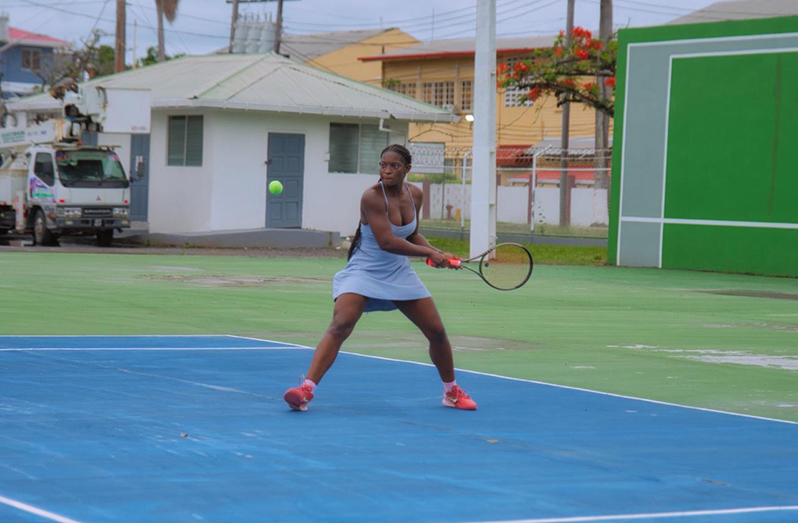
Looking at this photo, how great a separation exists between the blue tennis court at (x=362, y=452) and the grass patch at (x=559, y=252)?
62.2 ft

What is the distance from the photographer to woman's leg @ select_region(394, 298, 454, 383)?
888cm

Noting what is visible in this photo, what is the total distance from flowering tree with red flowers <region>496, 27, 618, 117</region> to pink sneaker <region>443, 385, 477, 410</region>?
1004 inches

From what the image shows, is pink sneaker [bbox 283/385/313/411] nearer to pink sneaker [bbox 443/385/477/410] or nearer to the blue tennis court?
the blue tennis court

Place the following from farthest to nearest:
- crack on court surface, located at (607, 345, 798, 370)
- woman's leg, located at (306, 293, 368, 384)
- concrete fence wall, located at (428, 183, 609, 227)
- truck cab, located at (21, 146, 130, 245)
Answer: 1. concrete fence wall, located at (428, 183, 609, 227)
2. truck cab, located at (21, 146, 130, 245)
3. crack on court surface, located at (607, 345, 798, 370)
4. woman's leg, located at (306, 293, 368, 384)

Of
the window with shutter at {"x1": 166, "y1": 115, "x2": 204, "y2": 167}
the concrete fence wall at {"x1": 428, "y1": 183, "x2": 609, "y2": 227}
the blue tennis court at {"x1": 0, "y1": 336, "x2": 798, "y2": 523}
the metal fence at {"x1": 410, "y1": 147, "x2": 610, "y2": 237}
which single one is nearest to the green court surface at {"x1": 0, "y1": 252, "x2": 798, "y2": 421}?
the blue tennis court at {"x1": 0, "y1": 336, "x2": 798, "y2": 523}

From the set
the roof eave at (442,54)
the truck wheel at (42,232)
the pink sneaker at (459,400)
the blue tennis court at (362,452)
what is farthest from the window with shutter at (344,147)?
the roof eave at (442,54)

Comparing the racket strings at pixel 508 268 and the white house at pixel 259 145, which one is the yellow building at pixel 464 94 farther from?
the racket strings at pixel 508 268

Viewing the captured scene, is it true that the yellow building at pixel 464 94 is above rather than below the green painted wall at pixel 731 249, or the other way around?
above

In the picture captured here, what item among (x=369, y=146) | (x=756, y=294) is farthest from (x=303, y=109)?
(x=756, y=294)

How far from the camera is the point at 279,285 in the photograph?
20609 millimetres

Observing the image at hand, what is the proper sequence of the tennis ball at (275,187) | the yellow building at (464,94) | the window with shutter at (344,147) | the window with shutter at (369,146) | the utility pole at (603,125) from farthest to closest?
1. the yellow building at (464,94)
2. the utility pole at (603,125)
3. the window with shutter at (369,146)
4. the window with shutter at (344,147)
5. the tennis ball at (275,187)

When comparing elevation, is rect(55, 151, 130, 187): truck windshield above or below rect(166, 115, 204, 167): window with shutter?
below

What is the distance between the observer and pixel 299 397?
8586 millimetres

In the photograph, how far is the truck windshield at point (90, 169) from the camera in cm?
3072
